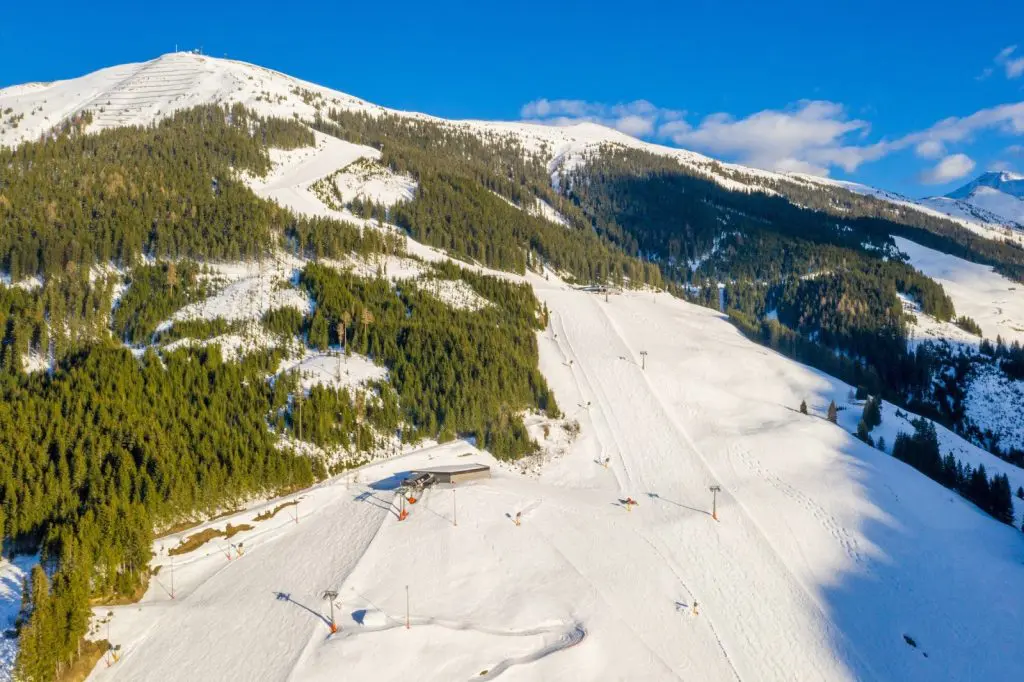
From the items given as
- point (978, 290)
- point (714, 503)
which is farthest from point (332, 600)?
point (978, 290)

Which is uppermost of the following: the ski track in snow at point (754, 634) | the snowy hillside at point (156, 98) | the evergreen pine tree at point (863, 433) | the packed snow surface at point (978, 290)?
the snowy hillside at point (156, 98)

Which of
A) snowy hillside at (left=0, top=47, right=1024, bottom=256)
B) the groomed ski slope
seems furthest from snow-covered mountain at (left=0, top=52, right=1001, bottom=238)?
the groomed ski slope

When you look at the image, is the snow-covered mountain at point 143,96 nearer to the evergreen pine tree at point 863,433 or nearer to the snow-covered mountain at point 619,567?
the snow-covered mountain at point 619,567

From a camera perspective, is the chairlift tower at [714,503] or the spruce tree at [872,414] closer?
the chairlift tower at [714,503]

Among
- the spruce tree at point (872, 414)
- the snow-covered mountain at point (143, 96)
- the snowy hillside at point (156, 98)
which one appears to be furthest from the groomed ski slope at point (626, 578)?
the snow-covered mountain at point (143, 96)

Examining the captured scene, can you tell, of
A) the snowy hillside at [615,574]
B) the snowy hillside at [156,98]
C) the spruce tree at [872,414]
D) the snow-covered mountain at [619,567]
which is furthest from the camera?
the snowy hillside at [156,98]

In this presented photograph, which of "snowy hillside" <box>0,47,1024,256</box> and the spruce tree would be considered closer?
the spruce tree

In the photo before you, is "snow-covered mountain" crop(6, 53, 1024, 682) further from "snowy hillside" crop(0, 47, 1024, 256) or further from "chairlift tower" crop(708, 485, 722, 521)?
"snowy hillside" crop(0, 47, 1024, 256)

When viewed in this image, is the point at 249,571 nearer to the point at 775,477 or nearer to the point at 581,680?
the point at 581,680
